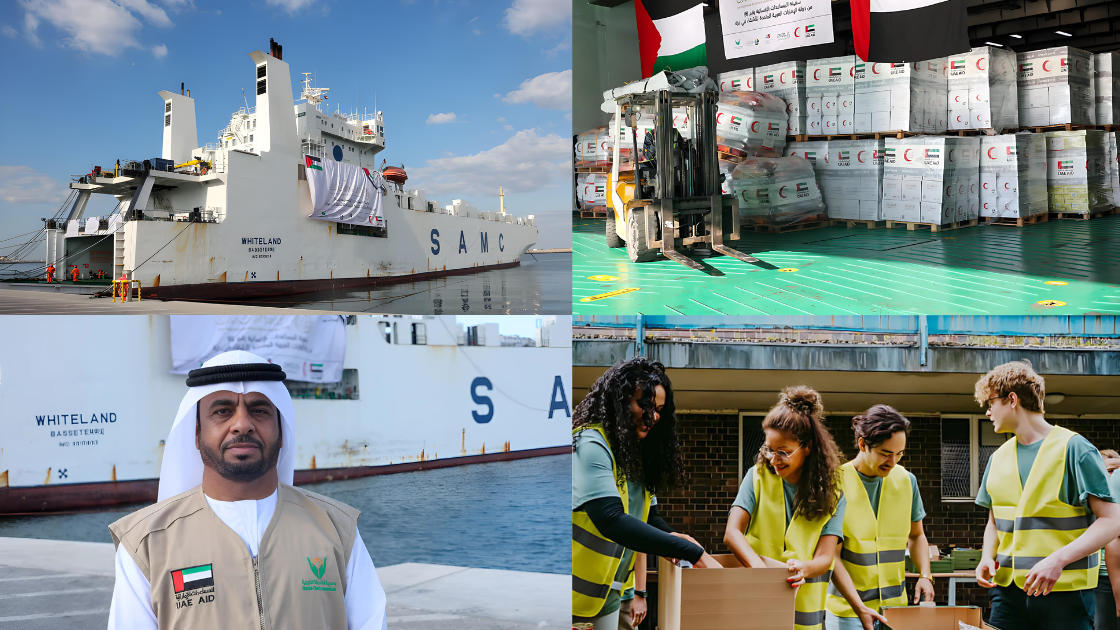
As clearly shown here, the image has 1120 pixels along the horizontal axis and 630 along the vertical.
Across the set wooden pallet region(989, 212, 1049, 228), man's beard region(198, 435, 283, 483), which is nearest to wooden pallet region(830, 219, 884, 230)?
wooden pallet region(989, 212, 1049, 228)

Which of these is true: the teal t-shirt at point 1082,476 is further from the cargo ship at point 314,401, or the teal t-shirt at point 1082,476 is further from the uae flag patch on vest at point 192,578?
the cargo ship at point 314,401

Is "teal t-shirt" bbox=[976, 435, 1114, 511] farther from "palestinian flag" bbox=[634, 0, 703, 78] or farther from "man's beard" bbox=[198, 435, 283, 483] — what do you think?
"man's beard" bbox=[198, 435, 283, 483]

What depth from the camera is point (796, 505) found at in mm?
4215

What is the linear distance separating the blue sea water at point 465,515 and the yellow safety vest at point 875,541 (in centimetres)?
558

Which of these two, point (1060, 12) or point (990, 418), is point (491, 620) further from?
point (1060, 12)

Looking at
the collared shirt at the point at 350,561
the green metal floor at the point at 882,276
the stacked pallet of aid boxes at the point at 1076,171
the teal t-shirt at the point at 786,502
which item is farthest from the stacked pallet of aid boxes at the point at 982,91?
the collared shirt at the point at 350,561

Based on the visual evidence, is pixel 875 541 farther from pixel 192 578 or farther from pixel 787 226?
pixel 192 578

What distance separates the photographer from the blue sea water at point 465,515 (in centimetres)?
855

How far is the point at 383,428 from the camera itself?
873cm

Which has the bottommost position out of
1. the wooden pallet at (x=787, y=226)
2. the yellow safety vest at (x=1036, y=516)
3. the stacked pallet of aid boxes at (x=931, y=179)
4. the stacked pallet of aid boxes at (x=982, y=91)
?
the yellow safety vest at (x=1036, y=516)

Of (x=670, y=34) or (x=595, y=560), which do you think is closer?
(x=595, y=560)

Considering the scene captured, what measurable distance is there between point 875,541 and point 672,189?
10.5 feet

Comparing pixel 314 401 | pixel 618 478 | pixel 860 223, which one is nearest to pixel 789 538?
pixel 618 478

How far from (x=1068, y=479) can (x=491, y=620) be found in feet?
15.8
